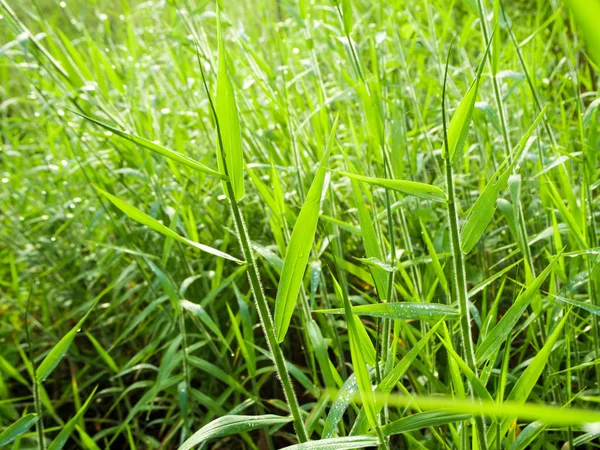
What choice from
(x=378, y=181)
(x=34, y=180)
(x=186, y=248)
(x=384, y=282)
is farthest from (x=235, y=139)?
(x=34, y=180)

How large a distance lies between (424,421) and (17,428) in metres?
0.54

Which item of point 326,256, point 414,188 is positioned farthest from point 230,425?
point 326,256

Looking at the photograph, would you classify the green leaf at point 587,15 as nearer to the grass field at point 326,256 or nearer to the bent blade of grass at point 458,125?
the grass field at point 326,256

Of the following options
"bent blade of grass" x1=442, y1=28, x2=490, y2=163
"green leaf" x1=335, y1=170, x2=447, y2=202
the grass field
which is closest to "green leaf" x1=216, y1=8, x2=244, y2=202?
the grass field

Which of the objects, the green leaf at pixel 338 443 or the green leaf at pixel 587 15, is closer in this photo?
the green leaf at pixel 587 15

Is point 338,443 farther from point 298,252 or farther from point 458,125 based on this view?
point 458,125

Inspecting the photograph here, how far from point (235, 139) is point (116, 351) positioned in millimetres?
1405

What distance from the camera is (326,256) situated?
5.22ft

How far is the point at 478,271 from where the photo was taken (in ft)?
4.98

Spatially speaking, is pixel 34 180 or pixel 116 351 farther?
pixel 34 180

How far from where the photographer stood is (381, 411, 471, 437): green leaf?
2.20 ft

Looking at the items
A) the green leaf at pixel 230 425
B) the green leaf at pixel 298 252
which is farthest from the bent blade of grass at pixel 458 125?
the green leaf at pixel 230 425

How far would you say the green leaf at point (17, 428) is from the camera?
81 cm

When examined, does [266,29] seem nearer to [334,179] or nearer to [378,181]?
[334,179]
